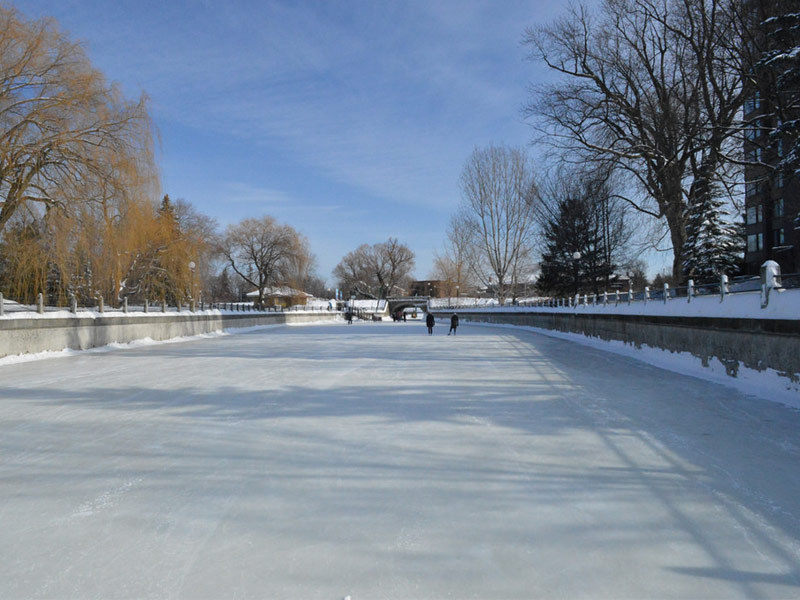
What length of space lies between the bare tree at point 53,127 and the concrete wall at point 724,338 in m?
17.4

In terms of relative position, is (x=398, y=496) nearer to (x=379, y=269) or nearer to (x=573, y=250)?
(x=573, y=250)

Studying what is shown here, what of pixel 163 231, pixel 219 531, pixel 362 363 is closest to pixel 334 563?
pixel 219 531

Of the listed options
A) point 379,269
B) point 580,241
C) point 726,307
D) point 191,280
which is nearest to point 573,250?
point 580,241

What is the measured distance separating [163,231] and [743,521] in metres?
29.0

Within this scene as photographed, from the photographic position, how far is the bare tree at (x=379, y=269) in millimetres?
126188

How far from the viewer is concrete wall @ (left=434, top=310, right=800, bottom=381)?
916cm

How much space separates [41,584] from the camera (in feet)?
9.91

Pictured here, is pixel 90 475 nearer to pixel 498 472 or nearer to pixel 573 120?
pixel 498 472

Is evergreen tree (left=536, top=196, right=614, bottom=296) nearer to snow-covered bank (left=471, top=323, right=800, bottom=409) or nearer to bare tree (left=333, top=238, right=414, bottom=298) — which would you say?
snow-covered bank (left=471, top=323, right=800, bottom=409)

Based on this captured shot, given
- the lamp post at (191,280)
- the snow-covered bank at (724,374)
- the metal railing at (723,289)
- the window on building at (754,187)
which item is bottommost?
the snow-covered bank at (724,374)

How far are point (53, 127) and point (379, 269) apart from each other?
111m

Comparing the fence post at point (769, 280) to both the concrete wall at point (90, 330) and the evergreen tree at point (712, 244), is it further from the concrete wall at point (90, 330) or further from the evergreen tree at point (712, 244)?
the evergreen tree at point (712, 244)

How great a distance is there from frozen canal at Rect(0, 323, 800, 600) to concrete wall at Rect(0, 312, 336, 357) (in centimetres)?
686

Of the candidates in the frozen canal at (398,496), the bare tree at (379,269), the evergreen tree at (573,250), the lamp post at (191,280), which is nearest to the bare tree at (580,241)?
the evergreen tree at (573,250)
